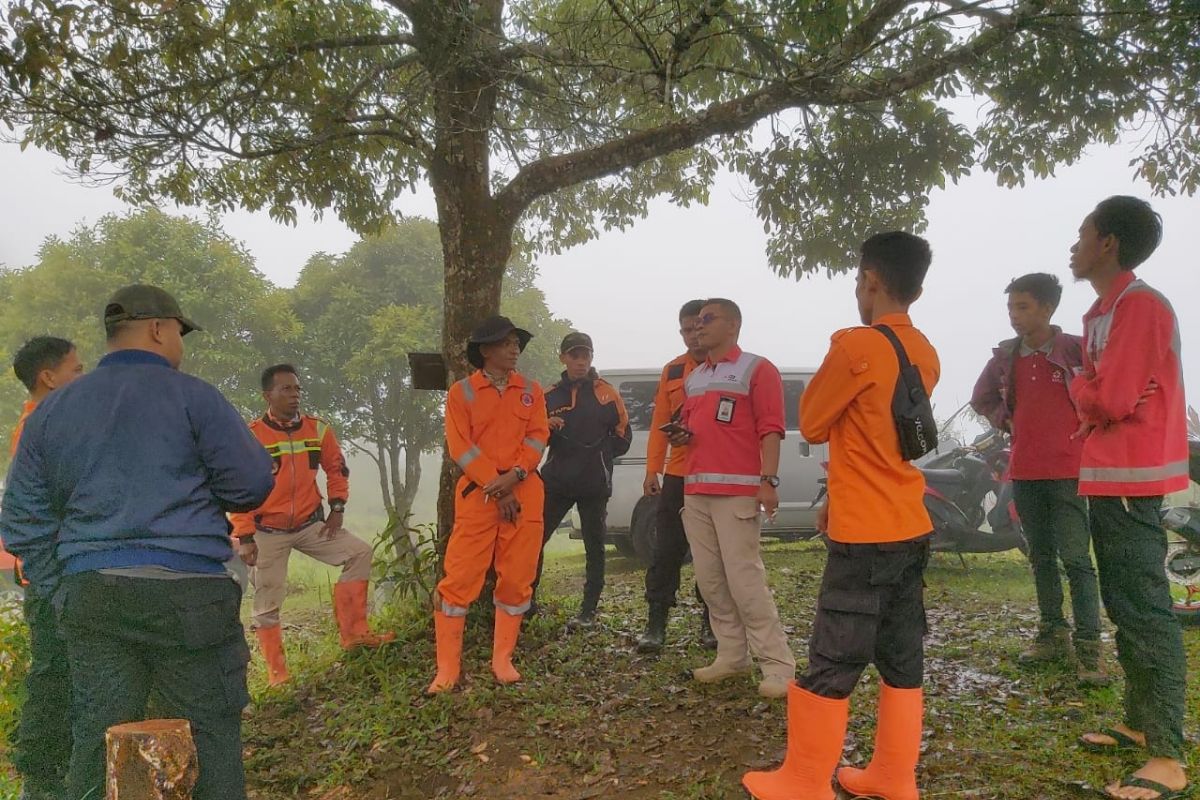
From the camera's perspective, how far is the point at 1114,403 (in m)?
2.61

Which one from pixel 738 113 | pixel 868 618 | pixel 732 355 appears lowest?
pixel 868 618

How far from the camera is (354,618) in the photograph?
4801mm

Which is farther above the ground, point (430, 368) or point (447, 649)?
point (430, 368)

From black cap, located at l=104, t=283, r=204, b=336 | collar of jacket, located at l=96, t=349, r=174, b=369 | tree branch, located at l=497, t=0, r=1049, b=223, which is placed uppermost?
tree branch, located at l=497, t=0, r=1049, b=223

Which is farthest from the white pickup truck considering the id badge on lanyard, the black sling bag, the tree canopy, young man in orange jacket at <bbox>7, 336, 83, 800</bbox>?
the tree canopy

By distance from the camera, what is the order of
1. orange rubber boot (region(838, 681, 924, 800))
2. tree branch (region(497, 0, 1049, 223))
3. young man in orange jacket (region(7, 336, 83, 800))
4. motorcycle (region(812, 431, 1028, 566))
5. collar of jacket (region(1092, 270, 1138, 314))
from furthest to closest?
motorcycle (region(812, 431, 1028, 566)), tree branch (region(497, 0, 1049, 223)), young man in orange jacket (region(7, 336, 83, 800)), collar of jacket (region(1092, 270, 1138, 314)), orange rubber boot (region(838, 681, 924, 800))

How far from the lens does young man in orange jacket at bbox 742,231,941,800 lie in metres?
2.42

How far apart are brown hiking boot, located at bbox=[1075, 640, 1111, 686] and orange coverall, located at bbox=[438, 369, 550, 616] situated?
9.49 ft

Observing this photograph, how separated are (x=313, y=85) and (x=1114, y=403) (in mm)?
4680

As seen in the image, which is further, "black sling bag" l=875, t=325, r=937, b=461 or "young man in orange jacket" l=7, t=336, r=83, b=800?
"young man in orange jacket" l=7, t=336, r=83, b=800

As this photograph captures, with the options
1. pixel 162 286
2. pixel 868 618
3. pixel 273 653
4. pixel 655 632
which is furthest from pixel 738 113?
pixel 162 286

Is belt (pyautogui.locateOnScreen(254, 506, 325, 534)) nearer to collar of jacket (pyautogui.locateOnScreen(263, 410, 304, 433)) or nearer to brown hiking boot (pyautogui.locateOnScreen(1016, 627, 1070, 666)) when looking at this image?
collar of jacket (pyautogui.locateOnScreen(263, 410, 304, 433))

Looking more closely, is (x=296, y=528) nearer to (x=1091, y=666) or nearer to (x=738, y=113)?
(x=738, y=113)

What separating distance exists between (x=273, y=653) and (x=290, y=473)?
4.00 feet
